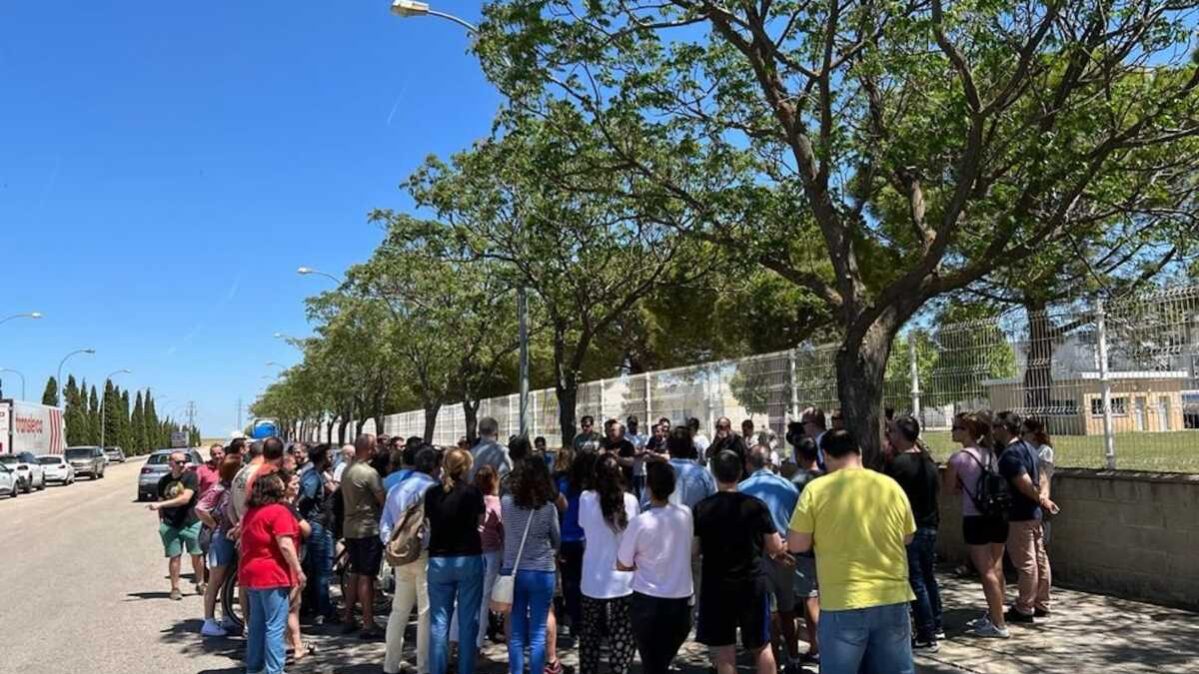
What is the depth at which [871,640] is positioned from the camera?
13.9 ft

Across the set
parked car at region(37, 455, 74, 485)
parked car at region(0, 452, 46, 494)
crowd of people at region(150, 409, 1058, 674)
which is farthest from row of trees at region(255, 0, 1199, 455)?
parked car at region(37, 455, 74, 485)

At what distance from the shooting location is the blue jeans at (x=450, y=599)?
6.23m

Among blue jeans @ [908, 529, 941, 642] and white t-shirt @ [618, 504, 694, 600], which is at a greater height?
white t-shirt @ [618, 504, 694, 600]

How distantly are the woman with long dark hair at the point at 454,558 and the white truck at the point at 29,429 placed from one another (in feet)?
135

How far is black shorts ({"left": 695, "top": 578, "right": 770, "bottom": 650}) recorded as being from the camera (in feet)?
17.3

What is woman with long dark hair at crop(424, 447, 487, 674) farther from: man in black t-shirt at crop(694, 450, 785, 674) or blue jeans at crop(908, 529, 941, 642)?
blue jeans at crop(908, 529, 941, 642)

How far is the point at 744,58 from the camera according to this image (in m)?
11.9

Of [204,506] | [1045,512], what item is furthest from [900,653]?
[204,506]

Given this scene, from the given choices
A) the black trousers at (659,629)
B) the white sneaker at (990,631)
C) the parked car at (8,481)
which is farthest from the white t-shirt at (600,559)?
the parked car at (8,481)

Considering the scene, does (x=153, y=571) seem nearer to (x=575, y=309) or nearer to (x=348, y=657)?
(x=348, y=657)

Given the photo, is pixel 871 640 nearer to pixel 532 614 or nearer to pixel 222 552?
pixel 532 614

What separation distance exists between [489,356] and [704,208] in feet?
63.7

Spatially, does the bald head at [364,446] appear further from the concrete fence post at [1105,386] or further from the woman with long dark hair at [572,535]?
the concrete fence post at [1105,386]

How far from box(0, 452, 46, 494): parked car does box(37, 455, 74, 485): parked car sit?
0.84m
